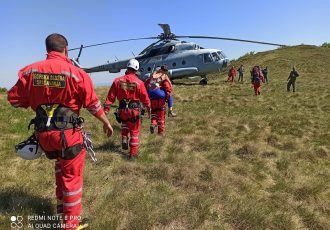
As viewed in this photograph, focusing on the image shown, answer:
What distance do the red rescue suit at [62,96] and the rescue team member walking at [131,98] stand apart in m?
3.41

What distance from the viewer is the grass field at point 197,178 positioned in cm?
510

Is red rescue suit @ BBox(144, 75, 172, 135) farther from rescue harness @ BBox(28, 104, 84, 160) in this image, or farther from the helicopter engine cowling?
the helicopter engine cowling

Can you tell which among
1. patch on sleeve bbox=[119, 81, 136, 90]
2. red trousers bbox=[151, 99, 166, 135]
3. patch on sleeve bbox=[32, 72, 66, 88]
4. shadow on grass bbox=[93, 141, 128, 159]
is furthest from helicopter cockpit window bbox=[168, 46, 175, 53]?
patch on sleeve bbox=[32, 72, 66, 88]

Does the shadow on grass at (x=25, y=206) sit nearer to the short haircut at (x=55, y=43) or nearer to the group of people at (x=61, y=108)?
the group of people at (x=61, y=108)

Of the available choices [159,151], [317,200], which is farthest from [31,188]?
[317,200]

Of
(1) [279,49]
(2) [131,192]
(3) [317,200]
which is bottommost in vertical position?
(3) [317,200]

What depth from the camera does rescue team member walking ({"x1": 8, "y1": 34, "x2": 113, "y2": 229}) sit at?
4.10 m

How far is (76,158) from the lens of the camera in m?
4.30

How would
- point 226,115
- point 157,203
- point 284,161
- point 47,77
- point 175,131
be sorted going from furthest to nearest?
point 226,115 → point 175,131 → point 284,161 → point 157,203 → point 47,77

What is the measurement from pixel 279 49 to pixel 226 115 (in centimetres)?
4494

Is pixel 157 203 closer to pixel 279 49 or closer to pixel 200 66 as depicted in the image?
pixel 200 66

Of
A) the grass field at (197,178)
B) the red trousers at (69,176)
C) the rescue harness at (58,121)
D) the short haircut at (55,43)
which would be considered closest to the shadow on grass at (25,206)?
the grass field at (197,178)

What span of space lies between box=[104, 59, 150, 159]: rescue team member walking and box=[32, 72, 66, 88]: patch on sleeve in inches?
145

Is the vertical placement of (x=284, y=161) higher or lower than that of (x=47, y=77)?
lower
